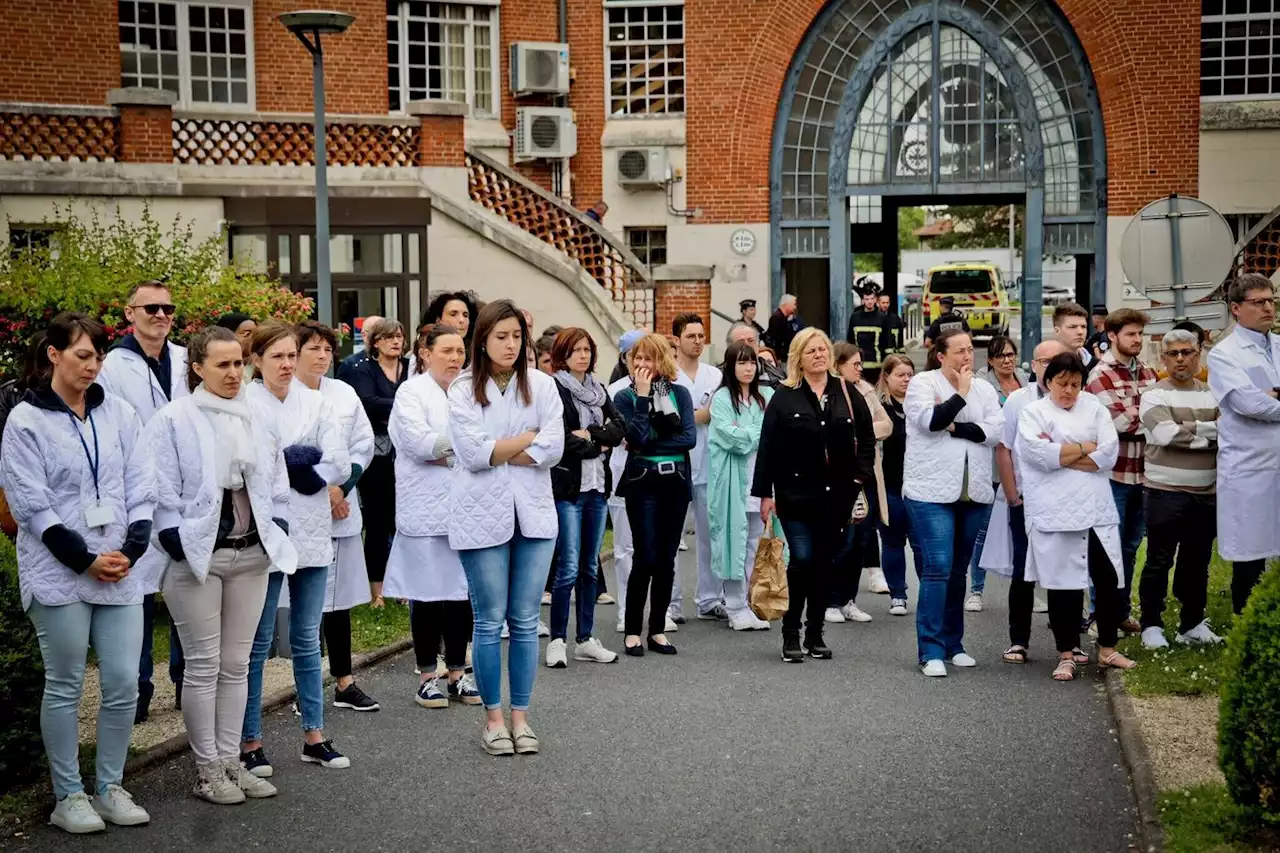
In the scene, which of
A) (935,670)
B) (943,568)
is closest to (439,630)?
(935,670)

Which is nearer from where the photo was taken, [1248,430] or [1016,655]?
[1248,430]

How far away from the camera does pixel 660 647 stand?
449 inches

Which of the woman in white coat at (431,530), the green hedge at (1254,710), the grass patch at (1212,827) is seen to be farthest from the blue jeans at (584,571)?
the green hedge at (1254,710)

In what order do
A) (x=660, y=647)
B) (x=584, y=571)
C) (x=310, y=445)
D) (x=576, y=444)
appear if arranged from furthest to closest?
(x=660, y=647) < (x=584, y=571) < (x=576, y=444) < (x=310, y=445)

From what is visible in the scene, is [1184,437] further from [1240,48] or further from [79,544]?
[1240,48]

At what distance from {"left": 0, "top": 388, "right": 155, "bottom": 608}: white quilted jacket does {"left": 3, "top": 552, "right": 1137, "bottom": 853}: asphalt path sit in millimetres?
1049

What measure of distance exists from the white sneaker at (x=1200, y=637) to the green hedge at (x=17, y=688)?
712 cm

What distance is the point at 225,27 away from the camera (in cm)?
2806

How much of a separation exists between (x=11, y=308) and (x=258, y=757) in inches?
226

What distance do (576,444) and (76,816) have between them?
3.85 m

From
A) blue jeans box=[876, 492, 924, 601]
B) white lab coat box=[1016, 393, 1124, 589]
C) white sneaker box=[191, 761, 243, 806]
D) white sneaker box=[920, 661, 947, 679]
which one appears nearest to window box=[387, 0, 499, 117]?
blue jeans box=[876, 492, 924, 601]

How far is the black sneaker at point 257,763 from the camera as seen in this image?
810cm

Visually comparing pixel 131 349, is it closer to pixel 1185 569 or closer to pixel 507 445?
pixel 507 445

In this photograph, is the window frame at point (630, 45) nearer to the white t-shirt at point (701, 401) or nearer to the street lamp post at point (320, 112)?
the street lamp post at point (320, 112)
